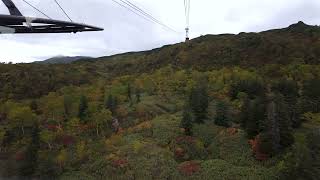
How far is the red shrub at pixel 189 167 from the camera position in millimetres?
61509

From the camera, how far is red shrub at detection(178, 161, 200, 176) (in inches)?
2422

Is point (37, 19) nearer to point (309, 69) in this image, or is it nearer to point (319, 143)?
point (319, 143)

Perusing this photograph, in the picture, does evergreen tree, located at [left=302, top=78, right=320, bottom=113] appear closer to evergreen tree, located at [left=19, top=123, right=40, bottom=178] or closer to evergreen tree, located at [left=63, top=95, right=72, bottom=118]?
evergreen tree, located at [left=19, top=123, right=40, bottom=178]

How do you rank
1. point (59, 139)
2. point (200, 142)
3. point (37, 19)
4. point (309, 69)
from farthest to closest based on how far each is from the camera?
point (309, 69) → point (59, 139) → point (200, 142) → point (37, 19)

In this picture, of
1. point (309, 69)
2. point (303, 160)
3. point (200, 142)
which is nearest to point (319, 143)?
point (303, 160)

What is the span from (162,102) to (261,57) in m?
83.2

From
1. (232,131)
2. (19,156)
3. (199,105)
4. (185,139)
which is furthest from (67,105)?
(232,131)

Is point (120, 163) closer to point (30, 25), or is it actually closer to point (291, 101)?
point (291, 101)

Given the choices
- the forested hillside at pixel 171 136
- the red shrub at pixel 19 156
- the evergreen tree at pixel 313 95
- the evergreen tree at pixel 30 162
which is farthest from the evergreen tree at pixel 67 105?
the evergreen tree at pixel 313 95

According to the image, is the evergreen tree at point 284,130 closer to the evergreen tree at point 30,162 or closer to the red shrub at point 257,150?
the red shrub at point 257,150

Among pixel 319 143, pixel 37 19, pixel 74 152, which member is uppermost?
pixel 37 19

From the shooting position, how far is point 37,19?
37.0 ft

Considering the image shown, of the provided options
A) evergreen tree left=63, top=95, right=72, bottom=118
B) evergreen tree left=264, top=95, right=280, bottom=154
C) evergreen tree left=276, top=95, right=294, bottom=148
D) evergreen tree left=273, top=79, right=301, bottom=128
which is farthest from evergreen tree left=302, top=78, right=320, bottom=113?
evergreen tree left=63, top=95, right=72, bottom=118

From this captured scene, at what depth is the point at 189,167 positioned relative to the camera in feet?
206
